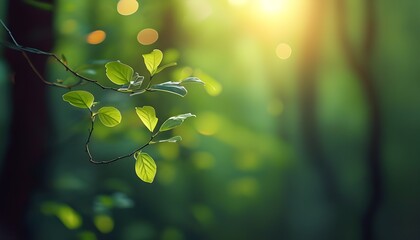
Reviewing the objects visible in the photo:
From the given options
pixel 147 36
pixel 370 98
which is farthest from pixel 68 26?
pixel 370 98

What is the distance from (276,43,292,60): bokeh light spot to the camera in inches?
86.7

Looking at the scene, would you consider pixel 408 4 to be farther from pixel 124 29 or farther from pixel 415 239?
pixel 124 29

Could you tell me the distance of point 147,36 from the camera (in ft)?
6.97

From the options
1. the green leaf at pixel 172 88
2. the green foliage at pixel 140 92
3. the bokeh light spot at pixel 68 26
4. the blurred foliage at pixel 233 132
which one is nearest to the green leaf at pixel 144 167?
the green foliage at pixel 140 92

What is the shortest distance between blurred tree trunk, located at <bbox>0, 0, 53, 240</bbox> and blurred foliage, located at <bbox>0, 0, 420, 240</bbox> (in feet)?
0.11

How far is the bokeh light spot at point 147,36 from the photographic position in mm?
2119

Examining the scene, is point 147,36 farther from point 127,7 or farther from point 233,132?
point 233,132

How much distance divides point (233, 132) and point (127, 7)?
51cm

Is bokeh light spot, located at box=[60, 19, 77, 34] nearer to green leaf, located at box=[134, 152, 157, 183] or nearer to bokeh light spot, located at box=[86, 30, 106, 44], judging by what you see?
bokeh light spot, located at box=[86, 30, 106, 44]

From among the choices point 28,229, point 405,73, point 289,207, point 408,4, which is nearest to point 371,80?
point 405,73

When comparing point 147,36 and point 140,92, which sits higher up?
point 140,92

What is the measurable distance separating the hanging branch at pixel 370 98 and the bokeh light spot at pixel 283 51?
0.18 m

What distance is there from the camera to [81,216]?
2.10 meters

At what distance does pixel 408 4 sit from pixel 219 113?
0.71 m
